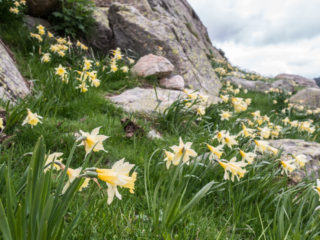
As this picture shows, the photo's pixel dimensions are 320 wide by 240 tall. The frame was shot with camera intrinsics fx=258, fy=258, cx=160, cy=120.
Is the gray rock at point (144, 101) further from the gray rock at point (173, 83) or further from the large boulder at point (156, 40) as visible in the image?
the large boulder at point (156, 40)

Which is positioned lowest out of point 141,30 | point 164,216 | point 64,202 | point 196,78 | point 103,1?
point 164,216

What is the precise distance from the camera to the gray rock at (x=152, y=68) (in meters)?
5.23

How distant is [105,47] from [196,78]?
7.86 ft

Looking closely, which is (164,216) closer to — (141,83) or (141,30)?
(141,83)

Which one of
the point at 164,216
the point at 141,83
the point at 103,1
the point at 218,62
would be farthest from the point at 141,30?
the point at 218,62

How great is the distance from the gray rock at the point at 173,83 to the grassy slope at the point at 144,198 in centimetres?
178

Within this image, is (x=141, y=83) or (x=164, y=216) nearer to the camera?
(x=164, y=216)

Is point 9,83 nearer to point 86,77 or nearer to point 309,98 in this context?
point 86,77

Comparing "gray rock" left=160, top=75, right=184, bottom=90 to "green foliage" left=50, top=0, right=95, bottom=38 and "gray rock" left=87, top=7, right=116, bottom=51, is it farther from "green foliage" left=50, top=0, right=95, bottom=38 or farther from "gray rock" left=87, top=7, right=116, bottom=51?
"green foliage" left=50, top=0, right=95, bottom=38

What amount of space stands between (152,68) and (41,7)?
9.86 ft

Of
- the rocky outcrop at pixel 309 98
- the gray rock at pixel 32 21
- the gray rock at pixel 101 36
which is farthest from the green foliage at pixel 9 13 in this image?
the rocky outcrop at pixel 309 98

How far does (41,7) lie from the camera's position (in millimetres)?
5844

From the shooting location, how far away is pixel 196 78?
6.34 meters

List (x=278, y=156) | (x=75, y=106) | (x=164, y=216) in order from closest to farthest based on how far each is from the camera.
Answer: (x=164, y=216) < (x=278, y=156) < (x=75, y=106)
